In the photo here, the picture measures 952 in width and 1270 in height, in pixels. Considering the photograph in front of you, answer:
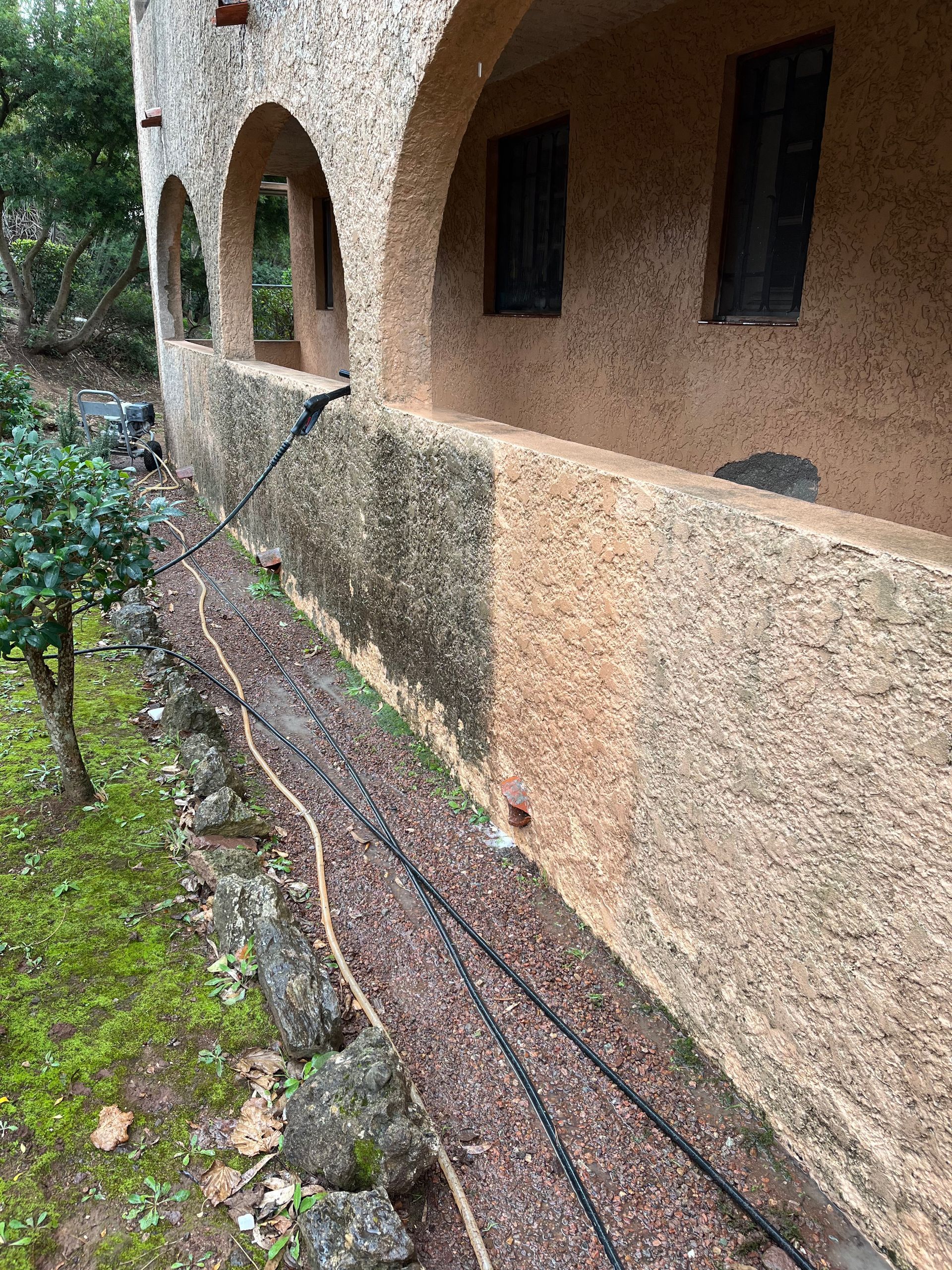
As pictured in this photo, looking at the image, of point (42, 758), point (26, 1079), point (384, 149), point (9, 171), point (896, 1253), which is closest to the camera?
point (896, 1253)

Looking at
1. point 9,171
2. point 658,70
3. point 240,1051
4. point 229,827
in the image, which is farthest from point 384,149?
point 9,171

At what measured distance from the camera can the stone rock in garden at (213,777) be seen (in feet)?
12.4

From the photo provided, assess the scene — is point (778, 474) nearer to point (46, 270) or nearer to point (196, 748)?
point (196, 748)

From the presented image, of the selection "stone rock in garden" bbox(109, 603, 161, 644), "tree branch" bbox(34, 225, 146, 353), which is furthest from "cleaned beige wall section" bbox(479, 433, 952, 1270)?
"tree branch" bbox(34, 225, 146, 353)

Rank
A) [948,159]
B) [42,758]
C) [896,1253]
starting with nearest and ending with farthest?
[896,1253], [948,159], [42,758]

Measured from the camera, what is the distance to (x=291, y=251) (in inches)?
499

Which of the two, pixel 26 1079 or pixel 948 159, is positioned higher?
pixel 948 159

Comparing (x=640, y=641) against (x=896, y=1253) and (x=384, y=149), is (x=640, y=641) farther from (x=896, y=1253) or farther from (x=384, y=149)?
(x=384, y=149)

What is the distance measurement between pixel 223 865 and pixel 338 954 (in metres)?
0.62

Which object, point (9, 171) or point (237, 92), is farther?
point (9, 171)

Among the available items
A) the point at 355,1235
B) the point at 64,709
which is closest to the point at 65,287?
the point at 64,709

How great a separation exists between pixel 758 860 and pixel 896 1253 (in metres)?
0.88

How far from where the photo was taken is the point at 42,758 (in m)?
4.08

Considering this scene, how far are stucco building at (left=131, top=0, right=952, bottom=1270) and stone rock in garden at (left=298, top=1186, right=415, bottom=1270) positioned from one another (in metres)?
1.01
